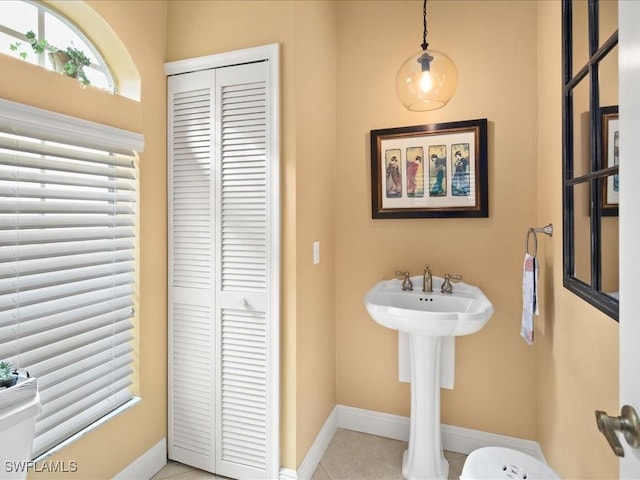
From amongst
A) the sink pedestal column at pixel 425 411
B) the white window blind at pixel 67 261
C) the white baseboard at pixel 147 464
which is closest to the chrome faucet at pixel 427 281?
the sink pedestal column at pixel 425 411

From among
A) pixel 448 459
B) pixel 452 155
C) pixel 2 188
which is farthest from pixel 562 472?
pixel 2 188

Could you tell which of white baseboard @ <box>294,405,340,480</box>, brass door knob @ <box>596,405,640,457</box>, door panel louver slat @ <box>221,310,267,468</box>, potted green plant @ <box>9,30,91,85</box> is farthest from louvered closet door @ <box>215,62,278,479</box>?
brass door knob @ <box>596,405,640,457</box>

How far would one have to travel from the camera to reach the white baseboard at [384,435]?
1.99m

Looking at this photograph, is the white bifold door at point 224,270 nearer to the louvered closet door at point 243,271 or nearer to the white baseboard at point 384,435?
the louvered closet door at point 243,271

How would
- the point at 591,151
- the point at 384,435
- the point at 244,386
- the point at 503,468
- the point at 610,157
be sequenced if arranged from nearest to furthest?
1. the point at 610,157
2. the point at 591,151
3. the point at 503,468
4. the point at 244,386
5. the point at 384,435

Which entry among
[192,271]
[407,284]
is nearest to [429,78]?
[407,284]

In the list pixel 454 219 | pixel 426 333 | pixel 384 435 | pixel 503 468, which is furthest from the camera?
pixel 384 435

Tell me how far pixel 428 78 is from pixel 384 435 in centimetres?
214

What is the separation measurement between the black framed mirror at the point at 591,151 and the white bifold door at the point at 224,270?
1.26m

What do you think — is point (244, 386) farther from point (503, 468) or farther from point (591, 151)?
point (591, 151)

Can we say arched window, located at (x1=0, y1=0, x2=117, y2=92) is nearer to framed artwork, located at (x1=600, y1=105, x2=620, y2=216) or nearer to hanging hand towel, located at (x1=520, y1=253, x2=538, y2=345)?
framed artwork, located at (x1=600, y1=105, x2=620, y2=216)

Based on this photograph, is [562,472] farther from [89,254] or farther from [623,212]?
[89,254]

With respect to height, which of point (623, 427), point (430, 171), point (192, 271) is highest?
point (430, 171)

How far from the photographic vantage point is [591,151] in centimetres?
125
